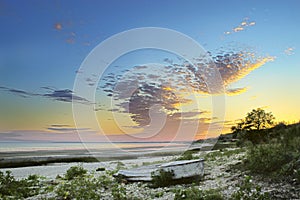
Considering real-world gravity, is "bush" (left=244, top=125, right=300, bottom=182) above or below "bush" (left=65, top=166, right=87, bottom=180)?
above

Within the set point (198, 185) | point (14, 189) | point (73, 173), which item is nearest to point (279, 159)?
point (198, 185)

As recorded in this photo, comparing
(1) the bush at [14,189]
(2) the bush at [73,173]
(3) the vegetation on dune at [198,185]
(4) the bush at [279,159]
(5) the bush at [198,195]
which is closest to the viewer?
(5) the bush at [198,195]

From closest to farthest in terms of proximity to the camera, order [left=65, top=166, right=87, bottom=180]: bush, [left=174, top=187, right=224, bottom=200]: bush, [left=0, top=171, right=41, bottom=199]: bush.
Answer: [left=174, top=187, right=224, bottom=200]: bush
[left=0, top=171, right=41, bottom=199]: bush
[left=65, top=166, right=87, bottom=180]: bush

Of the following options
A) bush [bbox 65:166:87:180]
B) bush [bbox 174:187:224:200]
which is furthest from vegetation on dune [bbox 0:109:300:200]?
bush [bbox 65:166:87:180]

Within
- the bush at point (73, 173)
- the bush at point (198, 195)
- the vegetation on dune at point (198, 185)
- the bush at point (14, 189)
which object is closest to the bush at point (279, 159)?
the vegetation on dune at point (198, 185)

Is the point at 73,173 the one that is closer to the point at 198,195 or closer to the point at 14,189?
the point at 14,189

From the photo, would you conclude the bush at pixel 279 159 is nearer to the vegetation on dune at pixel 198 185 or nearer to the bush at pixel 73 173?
the vegetation on dune at pixel 198 185

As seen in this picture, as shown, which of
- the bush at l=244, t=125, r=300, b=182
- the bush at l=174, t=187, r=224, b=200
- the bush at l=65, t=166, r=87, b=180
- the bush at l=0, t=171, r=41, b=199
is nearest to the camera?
the bush at l=174, t=187, r=224, b=200

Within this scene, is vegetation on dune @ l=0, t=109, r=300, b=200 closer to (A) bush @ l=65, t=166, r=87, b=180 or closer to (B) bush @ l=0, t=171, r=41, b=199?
(B) bush @ l=0, t=171, r=41, b=199

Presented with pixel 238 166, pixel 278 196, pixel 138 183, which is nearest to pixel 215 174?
pixel 238 166

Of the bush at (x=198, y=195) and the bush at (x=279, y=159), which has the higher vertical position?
the bush at (x=279, y=159)

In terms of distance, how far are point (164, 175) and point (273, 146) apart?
13.5 ft

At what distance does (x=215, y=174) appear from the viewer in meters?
11.6

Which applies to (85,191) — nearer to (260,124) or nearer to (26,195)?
(26,195)
